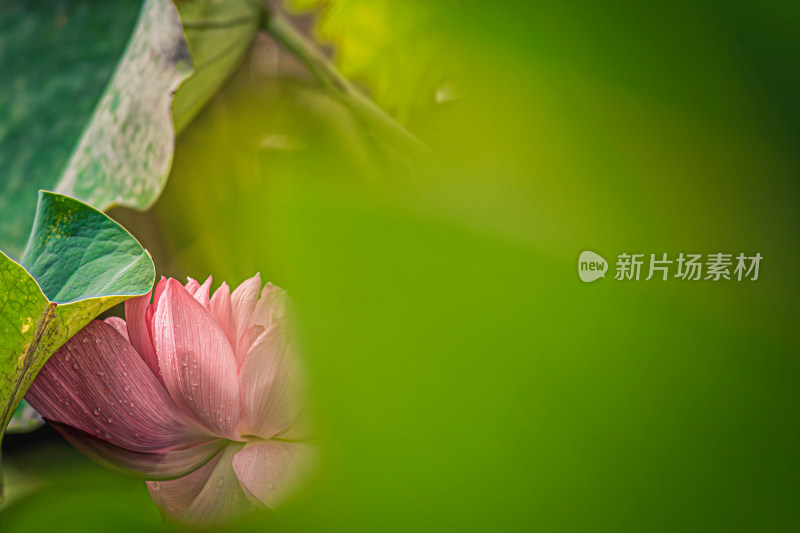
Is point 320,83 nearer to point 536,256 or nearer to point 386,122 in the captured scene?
point 386,122

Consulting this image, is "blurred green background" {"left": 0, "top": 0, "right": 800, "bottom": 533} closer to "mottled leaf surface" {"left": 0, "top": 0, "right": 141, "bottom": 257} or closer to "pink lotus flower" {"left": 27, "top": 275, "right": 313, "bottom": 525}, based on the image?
"pink lotus flower" {"left": 27, "top": 275, "right": 313, "bottom": 525}

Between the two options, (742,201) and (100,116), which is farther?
(100,116)

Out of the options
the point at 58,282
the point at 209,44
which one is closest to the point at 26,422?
the point at 58,282

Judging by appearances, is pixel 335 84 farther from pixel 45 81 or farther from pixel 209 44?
pixel 45 81

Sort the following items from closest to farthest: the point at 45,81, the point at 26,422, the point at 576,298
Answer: the point at 576,298
the point at 26,422
the point at 45,81

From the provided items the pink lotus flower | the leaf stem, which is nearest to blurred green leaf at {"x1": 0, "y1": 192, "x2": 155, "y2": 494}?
the pink lotus flower

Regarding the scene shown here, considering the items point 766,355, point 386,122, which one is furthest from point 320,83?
point 766,355
